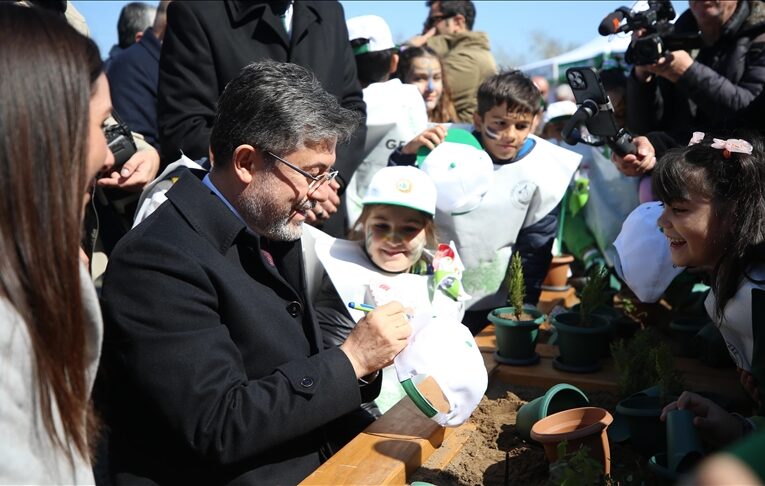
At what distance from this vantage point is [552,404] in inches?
102

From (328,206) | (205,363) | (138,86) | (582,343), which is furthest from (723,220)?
(138,86)

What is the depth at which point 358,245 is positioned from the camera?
344cm

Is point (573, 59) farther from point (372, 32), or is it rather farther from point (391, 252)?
point (391, 252)

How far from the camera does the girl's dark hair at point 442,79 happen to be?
516 cm

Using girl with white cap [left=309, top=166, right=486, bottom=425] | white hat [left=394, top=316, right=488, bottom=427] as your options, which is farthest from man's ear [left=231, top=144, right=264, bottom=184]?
girl with white cap [left=309, top=166, right=486, bottom=425]

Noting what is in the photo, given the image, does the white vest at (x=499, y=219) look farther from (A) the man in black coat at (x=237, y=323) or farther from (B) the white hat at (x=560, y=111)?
(A) the man in black coat at (x=237, y=323)

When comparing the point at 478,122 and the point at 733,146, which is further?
the point at 478,122

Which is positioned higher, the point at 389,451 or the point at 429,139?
the point at 429,139

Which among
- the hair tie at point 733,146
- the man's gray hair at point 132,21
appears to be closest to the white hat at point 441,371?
the hair tie at point 733,146

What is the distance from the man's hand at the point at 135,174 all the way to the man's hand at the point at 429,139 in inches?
53.7

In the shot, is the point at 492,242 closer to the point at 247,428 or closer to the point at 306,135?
the point at 306,135

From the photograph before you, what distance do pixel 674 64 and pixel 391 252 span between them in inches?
64.9

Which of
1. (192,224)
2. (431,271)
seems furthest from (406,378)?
(431,271)

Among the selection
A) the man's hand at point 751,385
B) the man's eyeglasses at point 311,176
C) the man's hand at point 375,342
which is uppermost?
the man's eyeglasses at point 311,176
